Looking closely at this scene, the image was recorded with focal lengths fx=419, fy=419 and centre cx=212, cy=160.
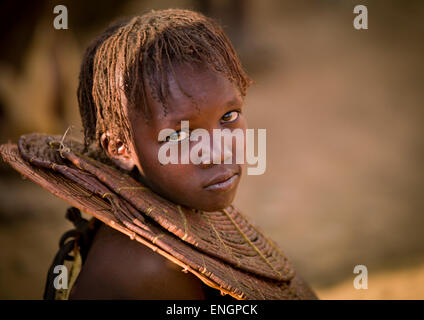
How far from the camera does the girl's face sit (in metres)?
1.36

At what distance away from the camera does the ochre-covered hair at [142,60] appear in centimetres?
137

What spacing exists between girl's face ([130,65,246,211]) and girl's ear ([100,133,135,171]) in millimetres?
54

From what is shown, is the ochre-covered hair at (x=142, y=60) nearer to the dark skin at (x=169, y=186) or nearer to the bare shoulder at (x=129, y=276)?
the dark skin at (x=169, y=186)

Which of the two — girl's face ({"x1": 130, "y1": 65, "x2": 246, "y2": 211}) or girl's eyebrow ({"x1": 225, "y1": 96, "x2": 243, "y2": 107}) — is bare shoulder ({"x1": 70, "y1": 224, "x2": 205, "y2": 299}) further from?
girl's eyebrow ({"x1": 225, "y1": 96, "x2": 243, "y2": 107})

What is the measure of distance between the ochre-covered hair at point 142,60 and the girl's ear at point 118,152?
0.03m

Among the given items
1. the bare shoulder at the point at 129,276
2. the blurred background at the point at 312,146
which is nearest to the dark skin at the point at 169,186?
the bare shoulder at the point at 129,276

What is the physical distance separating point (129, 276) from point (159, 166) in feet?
1.24

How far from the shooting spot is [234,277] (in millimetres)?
1410

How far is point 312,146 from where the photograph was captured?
4910 millimetres

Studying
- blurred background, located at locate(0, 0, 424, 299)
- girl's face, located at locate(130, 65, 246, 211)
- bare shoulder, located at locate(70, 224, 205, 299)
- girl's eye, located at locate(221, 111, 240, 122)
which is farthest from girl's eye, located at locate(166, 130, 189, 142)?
blurred background, located at locate(0, 0, 424, 299)

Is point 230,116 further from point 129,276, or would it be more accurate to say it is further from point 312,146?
Result: point 312,146
